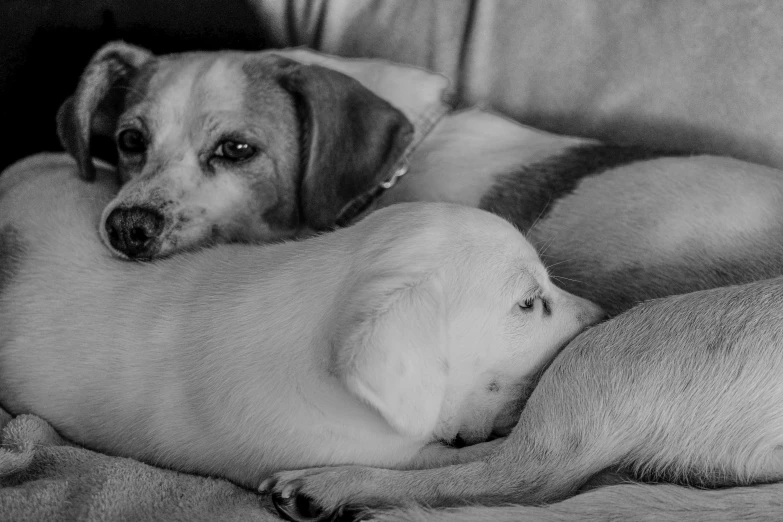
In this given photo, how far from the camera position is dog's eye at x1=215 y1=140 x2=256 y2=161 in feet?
6.29

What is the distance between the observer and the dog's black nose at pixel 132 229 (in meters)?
1.68

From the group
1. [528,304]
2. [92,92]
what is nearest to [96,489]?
[528,304]

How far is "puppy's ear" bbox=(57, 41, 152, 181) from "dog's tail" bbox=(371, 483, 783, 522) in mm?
1310

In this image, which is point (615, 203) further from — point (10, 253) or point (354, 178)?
point (10, 253)

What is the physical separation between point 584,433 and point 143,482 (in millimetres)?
784

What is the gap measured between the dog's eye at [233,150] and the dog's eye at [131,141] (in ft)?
0.67

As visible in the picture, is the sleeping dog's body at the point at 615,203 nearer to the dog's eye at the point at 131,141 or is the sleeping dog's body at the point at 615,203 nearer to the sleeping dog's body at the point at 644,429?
the sleeping dog's body at the point at 644,429

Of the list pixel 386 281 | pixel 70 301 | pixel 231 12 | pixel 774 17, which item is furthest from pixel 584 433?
pixel 231 12

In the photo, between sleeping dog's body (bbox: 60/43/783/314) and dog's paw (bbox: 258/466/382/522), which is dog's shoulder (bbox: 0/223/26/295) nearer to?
sleeping dog's body (bbox: 60/43/783/314)

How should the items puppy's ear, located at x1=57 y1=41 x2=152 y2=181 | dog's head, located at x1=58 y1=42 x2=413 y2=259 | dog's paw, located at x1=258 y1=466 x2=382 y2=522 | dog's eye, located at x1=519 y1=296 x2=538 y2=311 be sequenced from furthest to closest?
1. puppy's ear, located at x1=57 y1=41 x2=152 y2=181
2. dog's head, located at x1=58 y1=42 x2=413 y2=259
3. dog's eye, located at x1=519 y1=296 x2=538 y2=311
4. dog's paw, located at x1=258 y1=466 x2=382 y2=522

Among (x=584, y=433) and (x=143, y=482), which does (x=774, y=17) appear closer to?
(x=584, y=433)

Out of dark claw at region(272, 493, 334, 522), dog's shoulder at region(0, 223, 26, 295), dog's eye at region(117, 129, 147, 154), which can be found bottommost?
dark claw at region(272, 493, 334, 522)

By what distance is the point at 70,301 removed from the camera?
159 centimetres

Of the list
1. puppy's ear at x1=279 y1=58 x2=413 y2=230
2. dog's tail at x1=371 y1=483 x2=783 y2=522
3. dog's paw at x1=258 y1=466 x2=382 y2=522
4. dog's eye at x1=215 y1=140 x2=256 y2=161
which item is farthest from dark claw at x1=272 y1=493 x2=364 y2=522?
dog's eye at x1=215 y1=140 x2=256 y2=161
